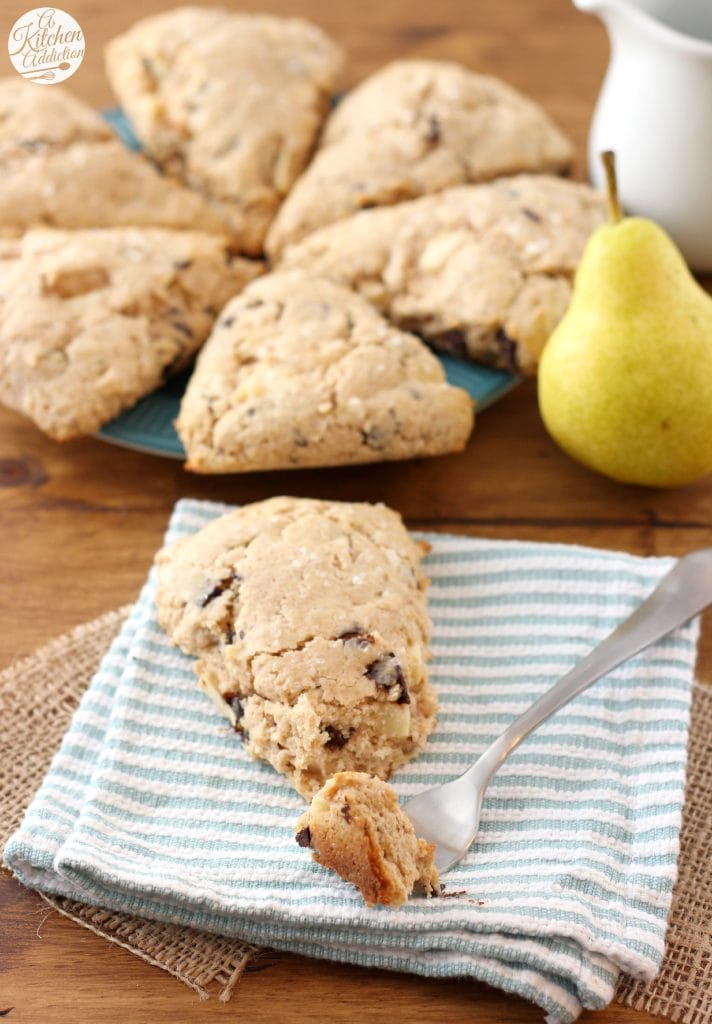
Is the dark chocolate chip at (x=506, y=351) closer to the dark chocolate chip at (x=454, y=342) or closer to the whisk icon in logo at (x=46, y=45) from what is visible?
the dark chocolate chip at (x=454, y=342)

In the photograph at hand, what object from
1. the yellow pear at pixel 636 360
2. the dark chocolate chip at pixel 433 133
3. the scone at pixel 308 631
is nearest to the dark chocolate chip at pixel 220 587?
the scone at pixel 308 631

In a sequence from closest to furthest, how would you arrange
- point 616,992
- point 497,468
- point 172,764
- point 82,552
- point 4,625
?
point 616,992
point 172,764
point 4,625
point 82,552
point 497,468

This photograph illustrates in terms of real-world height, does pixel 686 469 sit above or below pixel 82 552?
above

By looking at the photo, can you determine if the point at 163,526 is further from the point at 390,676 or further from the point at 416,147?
the point at 416,147

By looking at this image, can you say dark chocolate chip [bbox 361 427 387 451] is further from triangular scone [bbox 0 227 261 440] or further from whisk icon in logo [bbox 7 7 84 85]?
whisk icon in logo [bbox 7 7 84 85]

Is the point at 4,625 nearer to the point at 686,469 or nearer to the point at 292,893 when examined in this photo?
the point at 292,893

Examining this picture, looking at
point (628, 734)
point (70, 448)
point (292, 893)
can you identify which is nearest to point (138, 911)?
point (292, 893)

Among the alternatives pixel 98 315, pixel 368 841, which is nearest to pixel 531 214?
pixel 98 315

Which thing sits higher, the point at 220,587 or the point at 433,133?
the point at 433,133
